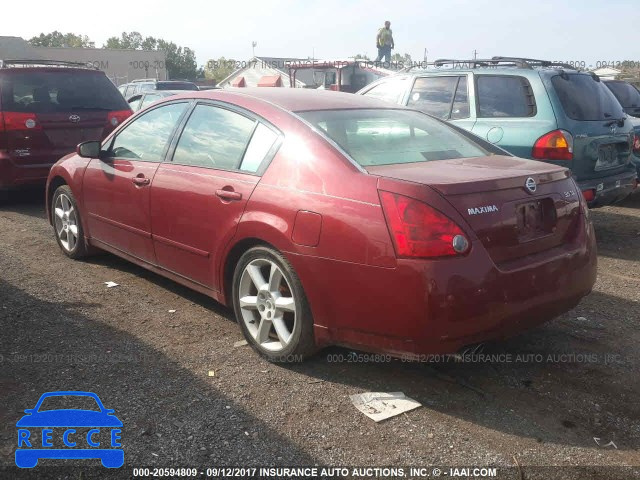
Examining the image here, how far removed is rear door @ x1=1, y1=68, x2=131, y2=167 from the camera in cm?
770

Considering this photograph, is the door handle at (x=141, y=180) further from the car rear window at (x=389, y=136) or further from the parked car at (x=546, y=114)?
the parked car at (x=546, y=114)

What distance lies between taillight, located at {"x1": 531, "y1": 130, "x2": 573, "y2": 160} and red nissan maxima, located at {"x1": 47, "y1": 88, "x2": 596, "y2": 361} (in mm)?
2028

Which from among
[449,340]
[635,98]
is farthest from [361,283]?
[635,98]

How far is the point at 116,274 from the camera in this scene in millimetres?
A: 5465

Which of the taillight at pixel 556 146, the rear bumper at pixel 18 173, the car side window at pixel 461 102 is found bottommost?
the rear bumper at pixel 18 173

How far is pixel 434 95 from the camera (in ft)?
23.9

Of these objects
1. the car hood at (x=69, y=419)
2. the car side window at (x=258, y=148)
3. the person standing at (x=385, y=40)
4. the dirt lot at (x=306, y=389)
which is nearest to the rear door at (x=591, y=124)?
the dirt lot at (x=306, y=389)

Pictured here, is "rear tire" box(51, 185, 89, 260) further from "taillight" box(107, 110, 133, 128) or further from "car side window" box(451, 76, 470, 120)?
"car side window" box(451, 76, 470, 120)

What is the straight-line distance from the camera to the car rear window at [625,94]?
11.0m

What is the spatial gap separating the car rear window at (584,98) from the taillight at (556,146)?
265mm

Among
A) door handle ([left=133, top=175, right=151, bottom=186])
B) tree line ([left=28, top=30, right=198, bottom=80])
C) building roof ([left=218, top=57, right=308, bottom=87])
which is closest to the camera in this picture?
door handle ([left=133, top=175, right=151, bottom=186])

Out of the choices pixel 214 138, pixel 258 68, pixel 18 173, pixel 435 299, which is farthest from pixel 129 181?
pixel 258 68

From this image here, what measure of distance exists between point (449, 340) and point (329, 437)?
0.72 metres

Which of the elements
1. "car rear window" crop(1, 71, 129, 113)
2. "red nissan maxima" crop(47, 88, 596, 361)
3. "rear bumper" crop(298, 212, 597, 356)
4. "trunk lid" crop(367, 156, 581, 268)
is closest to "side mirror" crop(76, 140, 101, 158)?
"red nissan maxima" crop(47, 88, 596, 361)
